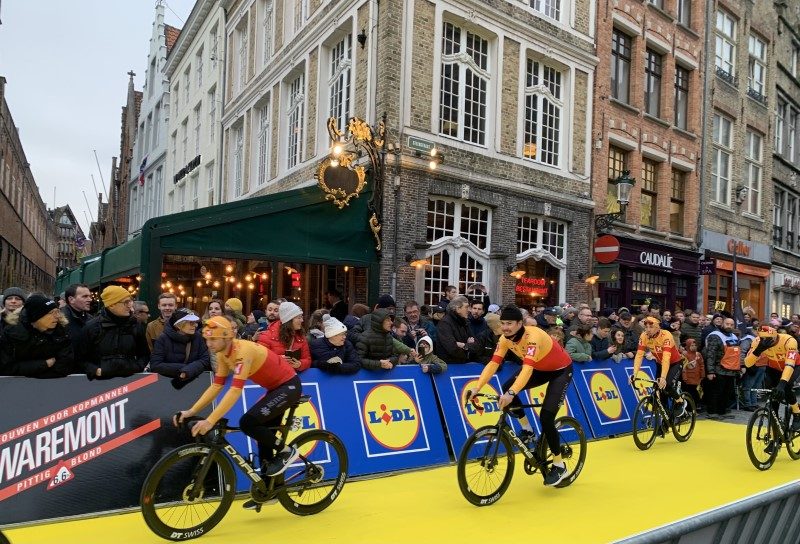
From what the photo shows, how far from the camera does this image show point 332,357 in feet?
26.0

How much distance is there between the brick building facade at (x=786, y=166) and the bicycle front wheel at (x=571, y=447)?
25.4 meters

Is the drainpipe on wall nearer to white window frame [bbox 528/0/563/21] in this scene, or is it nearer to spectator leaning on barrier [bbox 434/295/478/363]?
white window frame [bbox 528/0/563/21]

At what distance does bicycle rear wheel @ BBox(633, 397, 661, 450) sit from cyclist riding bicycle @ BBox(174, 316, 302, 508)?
582 cm

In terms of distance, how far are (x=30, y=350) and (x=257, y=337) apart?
97.3 inches

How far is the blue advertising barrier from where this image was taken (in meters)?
7.66

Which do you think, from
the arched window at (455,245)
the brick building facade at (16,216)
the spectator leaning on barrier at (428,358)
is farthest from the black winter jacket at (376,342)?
the brick building facade at (16,216)

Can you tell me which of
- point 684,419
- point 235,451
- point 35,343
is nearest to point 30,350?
point 35,343

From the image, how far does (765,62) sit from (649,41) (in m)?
10.7

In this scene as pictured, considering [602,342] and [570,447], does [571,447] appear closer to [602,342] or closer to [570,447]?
[570,447]

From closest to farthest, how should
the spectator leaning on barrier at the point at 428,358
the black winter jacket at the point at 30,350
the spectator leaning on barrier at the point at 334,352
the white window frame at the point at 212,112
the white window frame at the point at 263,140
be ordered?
the black winter jacket at the point at 30,350
the spectator leaning on barrier at the point at 334,352
the spectator leaning on barrier at the point at 428,358
the white window frame at the point at 263,140
the white window frame at the point at 212,112

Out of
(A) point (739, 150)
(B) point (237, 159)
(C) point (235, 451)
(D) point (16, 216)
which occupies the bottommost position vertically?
(C) point (235, 451)

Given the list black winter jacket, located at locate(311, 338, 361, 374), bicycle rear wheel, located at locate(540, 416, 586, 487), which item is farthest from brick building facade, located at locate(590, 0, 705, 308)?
black winter jacket, located at locate(311, 338, 361, 374)

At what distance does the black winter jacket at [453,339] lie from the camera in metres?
9.40

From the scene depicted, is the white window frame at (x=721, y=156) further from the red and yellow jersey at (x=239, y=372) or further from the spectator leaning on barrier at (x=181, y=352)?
the red and yellow jersey at (x=239, y=372)
